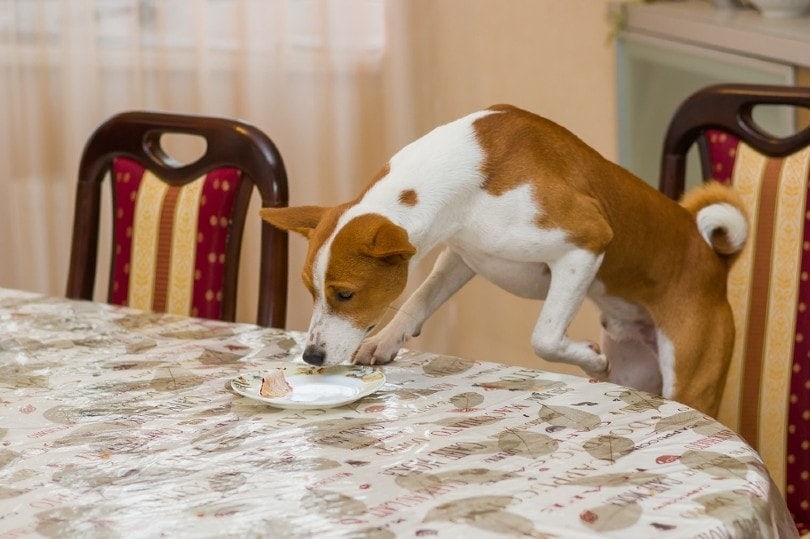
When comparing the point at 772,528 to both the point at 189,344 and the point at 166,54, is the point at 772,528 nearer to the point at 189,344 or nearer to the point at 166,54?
the point at 189,344

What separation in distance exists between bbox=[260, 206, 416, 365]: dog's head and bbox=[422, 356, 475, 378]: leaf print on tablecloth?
0.09m

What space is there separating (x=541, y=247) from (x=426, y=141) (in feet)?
0.69

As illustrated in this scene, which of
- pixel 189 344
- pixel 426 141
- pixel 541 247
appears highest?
pixel 426 141

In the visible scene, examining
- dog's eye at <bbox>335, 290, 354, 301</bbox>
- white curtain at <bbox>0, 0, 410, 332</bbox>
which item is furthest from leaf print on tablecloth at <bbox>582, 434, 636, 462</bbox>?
white curtain at <bbox>0, 0, 410, 332</bbox>

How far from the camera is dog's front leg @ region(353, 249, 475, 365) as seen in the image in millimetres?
1590

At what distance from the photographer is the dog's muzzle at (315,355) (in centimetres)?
151

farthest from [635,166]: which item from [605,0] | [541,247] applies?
[541,247]

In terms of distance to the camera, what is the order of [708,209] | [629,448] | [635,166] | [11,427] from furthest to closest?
[635,166] < [708,209] < [11,427] < [629,448]

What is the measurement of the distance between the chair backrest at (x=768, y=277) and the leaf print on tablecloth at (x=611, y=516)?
29.0 inches

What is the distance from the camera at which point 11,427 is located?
1321 mm

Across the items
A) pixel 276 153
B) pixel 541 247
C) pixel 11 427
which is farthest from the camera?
pixel 276 153

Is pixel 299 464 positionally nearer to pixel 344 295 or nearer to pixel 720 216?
pixel 344 295

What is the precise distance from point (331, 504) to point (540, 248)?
66 cm

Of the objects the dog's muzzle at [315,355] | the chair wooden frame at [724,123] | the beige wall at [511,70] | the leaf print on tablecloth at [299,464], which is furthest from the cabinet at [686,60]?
the leaf print on tablecloth at [299,464]
